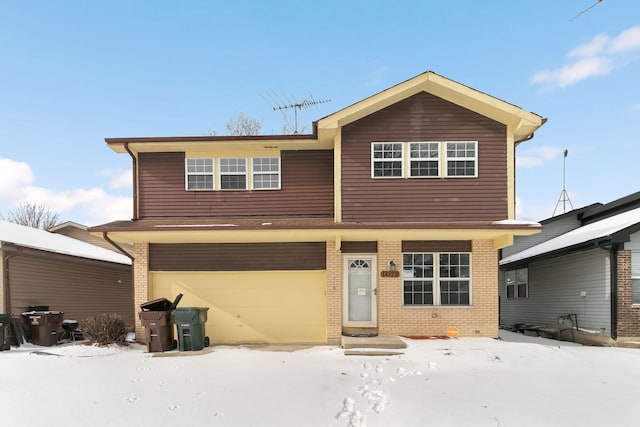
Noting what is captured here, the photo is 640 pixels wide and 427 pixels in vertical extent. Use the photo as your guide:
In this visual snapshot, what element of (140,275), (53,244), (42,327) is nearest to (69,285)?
(53,244)

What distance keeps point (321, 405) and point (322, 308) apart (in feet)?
18.5

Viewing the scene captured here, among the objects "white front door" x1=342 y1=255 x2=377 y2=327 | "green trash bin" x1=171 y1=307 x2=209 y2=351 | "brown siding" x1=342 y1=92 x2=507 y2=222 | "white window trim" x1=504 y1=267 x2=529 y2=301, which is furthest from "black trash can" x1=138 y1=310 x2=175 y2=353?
"white window trim" x1=504 y1=267 x2=529 y2=301

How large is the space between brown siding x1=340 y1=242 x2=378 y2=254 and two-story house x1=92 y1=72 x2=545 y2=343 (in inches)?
1.1

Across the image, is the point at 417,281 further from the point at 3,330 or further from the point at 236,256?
the point at 3,330

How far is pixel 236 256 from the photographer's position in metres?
11.6

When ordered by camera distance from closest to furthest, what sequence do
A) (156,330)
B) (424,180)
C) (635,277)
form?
1. (156,330)
2. (635,277)
3. (424,180)

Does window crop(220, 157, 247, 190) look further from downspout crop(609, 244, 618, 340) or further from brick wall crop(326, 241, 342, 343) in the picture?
downspout crop(609, 244, 618, 340)

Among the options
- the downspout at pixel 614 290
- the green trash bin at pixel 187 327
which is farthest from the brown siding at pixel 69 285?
the downspout at pixel 614 290

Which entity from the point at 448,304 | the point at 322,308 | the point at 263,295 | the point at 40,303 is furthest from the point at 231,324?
the point at 40,303

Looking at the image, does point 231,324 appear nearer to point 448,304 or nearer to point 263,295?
point 263,295

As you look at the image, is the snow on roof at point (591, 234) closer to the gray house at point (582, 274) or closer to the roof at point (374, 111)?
the gray house at point (582, 274)

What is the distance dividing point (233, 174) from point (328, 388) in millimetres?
7400

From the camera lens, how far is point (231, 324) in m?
11.5

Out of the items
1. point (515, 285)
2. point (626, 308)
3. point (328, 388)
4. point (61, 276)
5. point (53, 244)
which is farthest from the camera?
point (515, 285)
